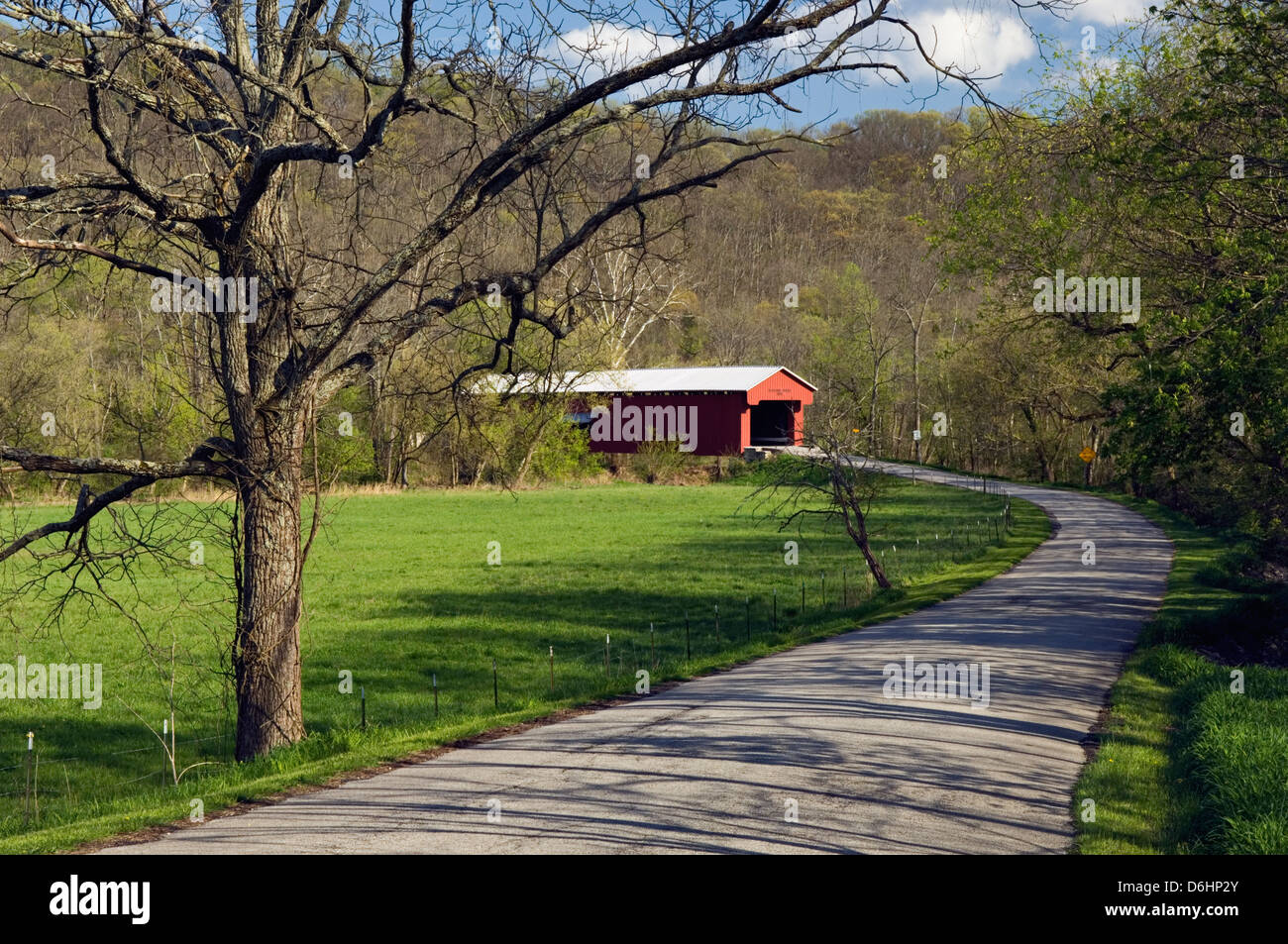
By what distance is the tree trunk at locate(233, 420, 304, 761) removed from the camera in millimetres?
10867

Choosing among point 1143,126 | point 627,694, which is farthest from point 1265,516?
point 627,694

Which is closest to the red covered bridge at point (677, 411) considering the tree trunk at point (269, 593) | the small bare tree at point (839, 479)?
the small bare tree at point (839, 479)

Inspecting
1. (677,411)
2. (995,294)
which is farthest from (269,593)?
(677,411)

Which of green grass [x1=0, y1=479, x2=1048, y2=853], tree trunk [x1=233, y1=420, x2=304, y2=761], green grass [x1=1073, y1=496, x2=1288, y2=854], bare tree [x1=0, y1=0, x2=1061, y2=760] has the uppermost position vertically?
bare tree [x1=0, y1=0, x2=1061, y2=760]

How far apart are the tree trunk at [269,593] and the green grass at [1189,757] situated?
7312mm

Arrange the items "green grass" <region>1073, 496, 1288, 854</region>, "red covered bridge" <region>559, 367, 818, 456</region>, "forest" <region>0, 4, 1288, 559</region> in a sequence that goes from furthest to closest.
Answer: "red covered bridge" <region>559, 367, 818, 456</region>, "forest" <region>0, 4, 1288, 559</region>, "green grass" <region>1073, 496, 1288, 854</region>

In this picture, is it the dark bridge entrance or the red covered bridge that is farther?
the dark bridge entrance

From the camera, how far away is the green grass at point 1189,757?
25.7ft

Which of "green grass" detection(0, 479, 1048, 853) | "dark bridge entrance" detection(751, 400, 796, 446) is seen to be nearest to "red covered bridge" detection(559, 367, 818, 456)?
"dark bridge entrance" detection(751, 400, 796, 446)

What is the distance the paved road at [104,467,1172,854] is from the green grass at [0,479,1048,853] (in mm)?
1184

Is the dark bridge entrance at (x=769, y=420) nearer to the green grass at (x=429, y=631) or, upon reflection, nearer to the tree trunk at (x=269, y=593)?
the green grass at (x=429, y=631)

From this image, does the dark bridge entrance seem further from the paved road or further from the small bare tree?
the paved road

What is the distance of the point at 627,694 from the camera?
1494 centimetres

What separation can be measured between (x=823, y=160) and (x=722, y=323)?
146 ft
